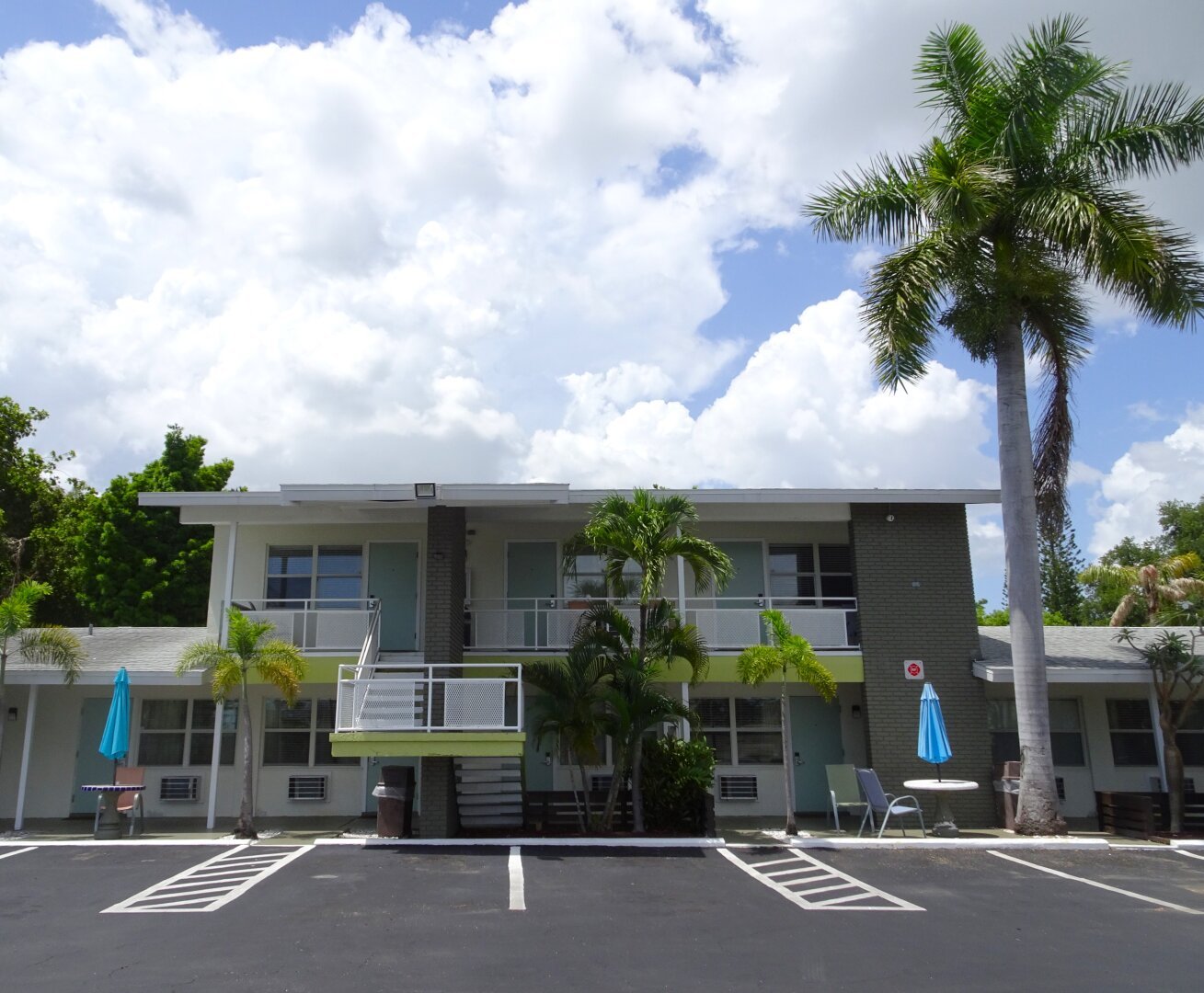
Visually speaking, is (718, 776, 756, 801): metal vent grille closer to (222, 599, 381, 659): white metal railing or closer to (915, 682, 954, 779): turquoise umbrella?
(915, 682, 954, 779): turquoise umbrella

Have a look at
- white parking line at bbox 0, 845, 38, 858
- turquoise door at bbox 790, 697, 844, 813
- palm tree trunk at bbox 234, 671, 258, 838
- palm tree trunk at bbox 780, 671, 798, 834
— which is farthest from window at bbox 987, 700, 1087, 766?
white parking line at bbox 0, 845, 38, 858

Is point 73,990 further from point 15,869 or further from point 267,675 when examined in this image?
point 267,675

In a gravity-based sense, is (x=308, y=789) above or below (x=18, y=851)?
above

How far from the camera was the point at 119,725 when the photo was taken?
14.9 metres

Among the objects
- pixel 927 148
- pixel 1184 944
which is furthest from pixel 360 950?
pixel 927 148

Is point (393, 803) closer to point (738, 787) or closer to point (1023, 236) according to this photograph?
point (738, 787)

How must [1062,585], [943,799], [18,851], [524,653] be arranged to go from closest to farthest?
1. [18,851]
2. [943,799]
3. [524,653]
4. [1062,585]

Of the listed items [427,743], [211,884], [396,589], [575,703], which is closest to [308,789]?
[396,589]

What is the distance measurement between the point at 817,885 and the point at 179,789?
1168 cm

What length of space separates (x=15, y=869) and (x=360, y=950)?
6.28m

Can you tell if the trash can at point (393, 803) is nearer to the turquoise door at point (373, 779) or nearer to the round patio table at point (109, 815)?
the turquoise door at point (373, 779)

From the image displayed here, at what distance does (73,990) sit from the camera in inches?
290

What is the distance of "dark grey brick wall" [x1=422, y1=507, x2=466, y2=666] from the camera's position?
15430 millimetres

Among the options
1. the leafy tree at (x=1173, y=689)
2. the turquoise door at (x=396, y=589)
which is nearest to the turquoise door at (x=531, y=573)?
the turquoise door at (x=396, y=589)
